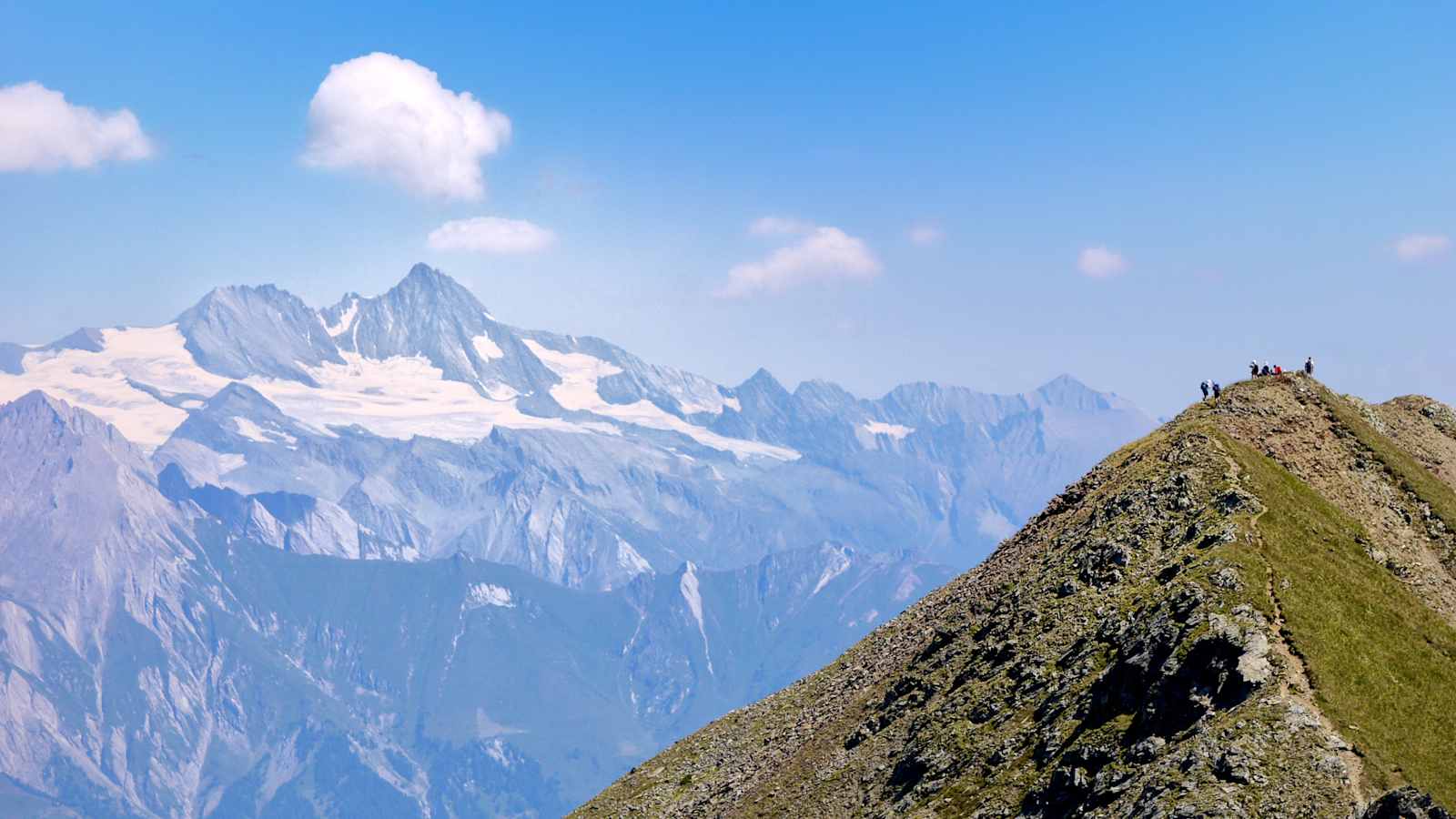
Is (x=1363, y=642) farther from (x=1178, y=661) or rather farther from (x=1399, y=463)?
(x=1399, y=463)

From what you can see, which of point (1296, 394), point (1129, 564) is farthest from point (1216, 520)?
point (1296, 394)

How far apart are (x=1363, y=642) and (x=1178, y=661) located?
42.1 feet

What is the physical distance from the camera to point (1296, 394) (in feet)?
400

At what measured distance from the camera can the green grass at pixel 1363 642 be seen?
67562mm

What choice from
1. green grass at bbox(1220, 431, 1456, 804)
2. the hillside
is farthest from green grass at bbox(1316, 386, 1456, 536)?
green grass at bbox(1220, 431, 1456, 804)

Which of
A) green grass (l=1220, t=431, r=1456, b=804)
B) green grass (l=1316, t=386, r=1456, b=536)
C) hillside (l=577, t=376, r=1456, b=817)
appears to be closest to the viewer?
green grass (l=1220, t=431, r=1456, b=804)

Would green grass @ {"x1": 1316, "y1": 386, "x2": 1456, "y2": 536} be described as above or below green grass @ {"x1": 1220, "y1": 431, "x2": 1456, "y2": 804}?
above

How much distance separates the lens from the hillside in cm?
6775

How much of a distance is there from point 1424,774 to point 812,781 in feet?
164

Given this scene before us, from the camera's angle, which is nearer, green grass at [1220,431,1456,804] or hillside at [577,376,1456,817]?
green grass at [1220,431,1456,804]

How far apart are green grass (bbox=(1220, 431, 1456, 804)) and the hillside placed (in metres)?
0.20

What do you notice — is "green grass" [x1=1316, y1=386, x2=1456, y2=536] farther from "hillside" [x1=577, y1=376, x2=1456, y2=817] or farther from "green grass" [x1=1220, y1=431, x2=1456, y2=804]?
"green grass" [x1=1220, y1=431, x2=1456, y2=804]

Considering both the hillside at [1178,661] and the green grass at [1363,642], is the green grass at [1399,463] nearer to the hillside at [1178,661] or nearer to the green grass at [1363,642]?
the hillside at [1178,661]

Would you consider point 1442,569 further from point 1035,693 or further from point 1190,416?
point 1035,693
